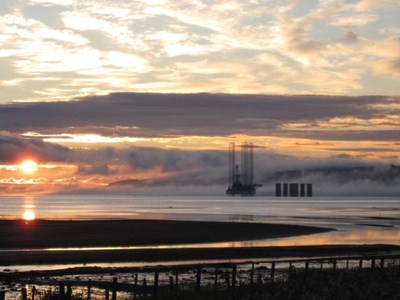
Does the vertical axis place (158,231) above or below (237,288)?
below

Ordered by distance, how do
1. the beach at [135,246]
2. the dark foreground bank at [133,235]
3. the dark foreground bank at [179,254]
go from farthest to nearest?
the dark foreground bank at [133,235], the beach at [135,246], the dark foreground bank at [179,254]

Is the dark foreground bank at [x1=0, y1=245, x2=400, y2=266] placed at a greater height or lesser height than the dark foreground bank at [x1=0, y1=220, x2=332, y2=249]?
greater

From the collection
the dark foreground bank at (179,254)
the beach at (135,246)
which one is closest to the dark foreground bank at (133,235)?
the beach at (135,246)

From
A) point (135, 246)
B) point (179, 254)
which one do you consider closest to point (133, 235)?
point (135, 246)

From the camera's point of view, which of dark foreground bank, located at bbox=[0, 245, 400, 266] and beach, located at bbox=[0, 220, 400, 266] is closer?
dark foreground bank, located at bbox=[0, 245, 400, 266]

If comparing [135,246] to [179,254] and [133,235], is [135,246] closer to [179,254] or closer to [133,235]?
[179,254]

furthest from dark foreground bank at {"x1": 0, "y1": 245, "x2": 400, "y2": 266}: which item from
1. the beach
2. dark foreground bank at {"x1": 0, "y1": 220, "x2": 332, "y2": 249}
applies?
dark foreground bank at {"x1": 0, "y1": 220, "x2": 332, "y2": 249}

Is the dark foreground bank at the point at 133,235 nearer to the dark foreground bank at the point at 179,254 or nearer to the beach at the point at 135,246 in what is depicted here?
the beach at the point at 135,246

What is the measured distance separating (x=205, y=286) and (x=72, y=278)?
30.9ft

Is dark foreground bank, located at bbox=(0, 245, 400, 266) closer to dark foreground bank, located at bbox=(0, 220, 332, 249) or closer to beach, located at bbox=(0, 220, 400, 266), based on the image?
beach, located at bbox=(0, 220, 400, 266)

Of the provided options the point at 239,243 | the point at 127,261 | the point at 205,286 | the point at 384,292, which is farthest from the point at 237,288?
the point at 239,243

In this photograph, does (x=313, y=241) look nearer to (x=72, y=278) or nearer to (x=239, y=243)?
(x=239, y=243)

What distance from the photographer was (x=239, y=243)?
82250mm

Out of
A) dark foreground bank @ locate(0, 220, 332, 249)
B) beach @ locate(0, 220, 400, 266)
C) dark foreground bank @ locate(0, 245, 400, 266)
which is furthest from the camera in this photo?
A: dark foreground bank @ locate(0, 220, 332, 249)
